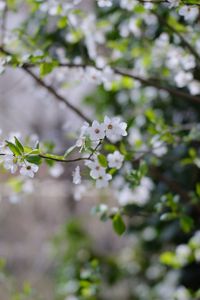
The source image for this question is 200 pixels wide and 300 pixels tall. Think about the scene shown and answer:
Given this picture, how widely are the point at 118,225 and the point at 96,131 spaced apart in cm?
39

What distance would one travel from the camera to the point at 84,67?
5.07 ft

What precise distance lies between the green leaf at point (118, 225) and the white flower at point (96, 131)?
37 centimetres

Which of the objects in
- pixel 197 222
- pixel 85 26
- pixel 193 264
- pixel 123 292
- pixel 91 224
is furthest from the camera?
pixel 91 224

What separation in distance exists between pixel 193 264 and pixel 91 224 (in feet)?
4.35

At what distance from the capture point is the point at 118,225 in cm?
126

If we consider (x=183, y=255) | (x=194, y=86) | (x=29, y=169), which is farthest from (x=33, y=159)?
(x=183, y=255)

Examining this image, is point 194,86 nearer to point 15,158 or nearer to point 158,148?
point 158,148

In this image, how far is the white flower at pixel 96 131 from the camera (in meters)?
0.94

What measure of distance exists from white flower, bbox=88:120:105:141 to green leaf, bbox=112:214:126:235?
37 centimetres

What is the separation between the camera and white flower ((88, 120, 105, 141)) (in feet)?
3.09

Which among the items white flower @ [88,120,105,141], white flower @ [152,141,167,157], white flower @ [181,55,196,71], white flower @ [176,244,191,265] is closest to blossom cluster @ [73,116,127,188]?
white flower @ [88,120,105,141]

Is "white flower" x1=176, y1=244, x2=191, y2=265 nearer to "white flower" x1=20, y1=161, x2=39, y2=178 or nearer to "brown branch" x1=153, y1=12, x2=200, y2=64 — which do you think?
"brown branch" x1=153, y1=12, x2=200, y2=64

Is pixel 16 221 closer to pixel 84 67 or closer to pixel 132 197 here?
pixel 132 197

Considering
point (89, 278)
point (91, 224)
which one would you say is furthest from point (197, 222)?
point (91, 224)
